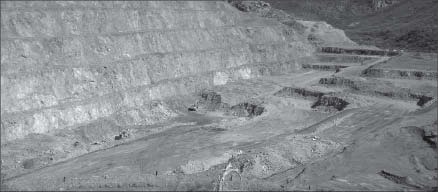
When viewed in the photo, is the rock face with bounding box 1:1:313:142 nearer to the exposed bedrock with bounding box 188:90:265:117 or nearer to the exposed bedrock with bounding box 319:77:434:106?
the exposed bedrock with bounding box 188:90:265:117

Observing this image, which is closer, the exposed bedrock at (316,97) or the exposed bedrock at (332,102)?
the exposed bedrock at (332,102)

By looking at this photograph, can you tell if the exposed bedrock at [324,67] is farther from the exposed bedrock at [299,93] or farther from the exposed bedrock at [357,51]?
the exposed bedrock at [299,93]

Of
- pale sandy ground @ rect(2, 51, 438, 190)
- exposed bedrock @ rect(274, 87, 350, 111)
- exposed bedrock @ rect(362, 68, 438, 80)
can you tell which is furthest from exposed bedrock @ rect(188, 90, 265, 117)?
exposed bedrock @ rect(362, 68, 438, 80)

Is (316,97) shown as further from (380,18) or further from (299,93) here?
(380,18)

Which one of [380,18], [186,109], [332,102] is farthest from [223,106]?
[380,18]

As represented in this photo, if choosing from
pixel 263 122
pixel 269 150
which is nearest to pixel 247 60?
pixel 263 122

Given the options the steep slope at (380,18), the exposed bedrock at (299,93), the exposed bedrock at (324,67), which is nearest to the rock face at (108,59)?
the exposed bedrock at (324,67)
